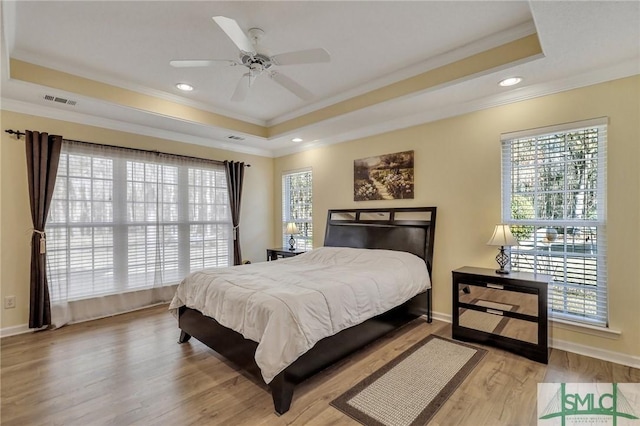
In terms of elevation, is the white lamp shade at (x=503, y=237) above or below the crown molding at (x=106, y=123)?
below

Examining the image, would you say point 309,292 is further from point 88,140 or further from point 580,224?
point 88,140

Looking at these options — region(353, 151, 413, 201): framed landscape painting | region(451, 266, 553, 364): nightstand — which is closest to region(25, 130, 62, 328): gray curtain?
region(353, 151, 413, 201): framed landscape painting

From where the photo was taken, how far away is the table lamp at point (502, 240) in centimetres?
283

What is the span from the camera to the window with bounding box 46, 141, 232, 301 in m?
3.57

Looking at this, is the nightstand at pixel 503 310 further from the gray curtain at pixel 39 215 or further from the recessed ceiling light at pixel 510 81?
the gray curtain at pixel 39 215

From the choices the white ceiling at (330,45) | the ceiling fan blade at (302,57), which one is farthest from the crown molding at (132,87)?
the ceiling fan blade at (302,57)

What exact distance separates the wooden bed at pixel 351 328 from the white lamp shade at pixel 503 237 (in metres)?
0.82

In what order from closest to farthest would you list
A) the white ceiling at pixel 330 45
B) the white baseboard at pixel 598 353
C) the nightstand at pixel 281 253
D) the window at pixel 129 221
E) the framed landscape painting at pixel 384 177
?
the white ceiling at pixel 330 45
the white baseboard at pixel 598 353
the window at pixel 129 221
the framed landscape painting at pixel 384 177
the nightstand at pixel 281 253

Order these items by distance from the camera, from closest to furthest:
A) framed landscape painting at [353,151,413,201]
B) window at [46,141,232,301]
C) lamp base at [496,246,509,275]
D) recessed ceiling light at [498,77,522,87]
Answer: recessed ceiling light at [498,77,522,87], lamp base at [496,246,509,275], window at [46,141,232,301], framed landscape painting at [353,151,413,201]

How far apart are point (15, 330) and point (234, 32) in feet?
13.0

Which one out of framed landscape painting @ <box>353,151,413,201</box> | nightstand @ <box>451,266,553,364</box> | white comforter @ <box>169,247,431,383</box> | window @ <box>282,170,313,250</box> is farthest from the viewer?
window @ <box>282,170,313,250</box>

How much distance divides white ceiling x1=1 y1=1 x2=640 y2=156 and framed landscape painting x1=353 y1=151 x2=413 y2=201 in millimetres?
583

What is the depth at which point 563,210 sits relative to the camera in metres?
2.84

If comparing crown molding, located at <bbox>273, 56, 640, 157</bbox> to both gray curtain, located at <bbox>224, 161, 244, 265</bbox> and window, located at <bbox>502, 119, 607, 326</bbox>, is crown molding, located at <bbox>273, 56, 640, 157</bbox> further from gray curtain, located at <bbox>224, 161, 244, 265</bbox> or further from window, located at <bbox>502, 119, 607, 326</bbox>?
gray curtain, located at <bbox>224, 161, 244, 265</bbox>
